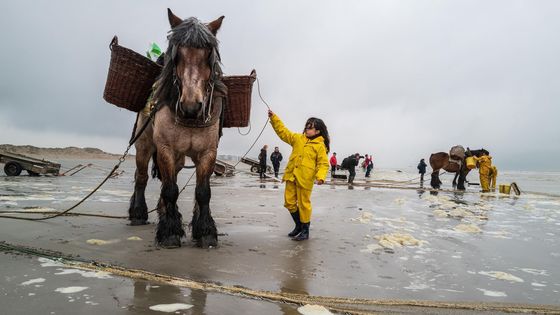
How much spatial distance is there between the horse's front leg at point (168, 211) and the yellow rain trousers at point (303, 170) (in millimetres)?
1626

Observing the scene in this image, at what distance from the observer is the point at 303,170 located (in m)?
5.21

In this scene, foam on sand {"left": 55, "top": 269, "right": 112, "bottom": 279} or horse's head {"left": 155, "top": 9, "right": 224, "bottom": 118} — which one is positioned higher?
horse's head {"left": 155, "top": 9, "right": 224, "bottom": 118}

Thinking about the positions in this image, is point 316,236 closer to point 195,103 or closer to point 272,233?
point 272,233

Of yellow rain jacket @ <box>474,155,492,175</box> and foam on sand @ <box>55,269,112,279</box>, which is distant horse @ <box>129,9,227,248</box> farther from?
yellow rain jacket @ <box>474,155,492,175</box>

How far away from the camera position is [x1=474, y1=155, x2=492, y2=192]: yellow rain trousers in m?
18.7

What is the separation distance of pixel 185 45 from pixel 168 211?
182 centimetres

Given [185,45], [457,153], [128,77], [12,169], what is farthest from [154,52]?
[457,153]

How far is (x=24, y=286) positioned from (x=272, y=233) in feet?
Result: 10.8

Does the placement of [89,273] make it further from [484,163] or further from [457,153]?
[484,163]

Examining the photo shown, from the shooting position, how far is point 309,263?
3727 mm

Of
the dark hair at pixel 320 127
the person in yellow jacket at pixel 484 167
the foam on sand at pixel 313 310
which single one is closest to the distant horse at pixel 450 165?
the person in yellow jacket at pixel 484 167

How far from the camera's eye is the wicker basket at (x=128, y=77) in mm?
4812

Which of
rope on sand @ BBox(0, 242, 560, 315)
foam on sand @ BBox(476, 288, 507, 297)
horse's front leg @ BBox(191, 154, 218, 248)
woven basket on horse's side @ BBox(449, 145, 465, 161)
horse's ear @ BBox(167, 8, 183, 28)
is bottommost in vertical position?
foam on sand @ BBox(476, 288, 507, 297)

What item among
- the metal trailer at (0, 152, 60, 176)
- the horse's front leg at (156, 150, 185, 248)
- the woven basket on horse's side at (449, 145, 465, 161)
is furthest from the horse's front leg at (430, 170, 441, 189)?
the metal trailer at (0, 152, 60, 176)
